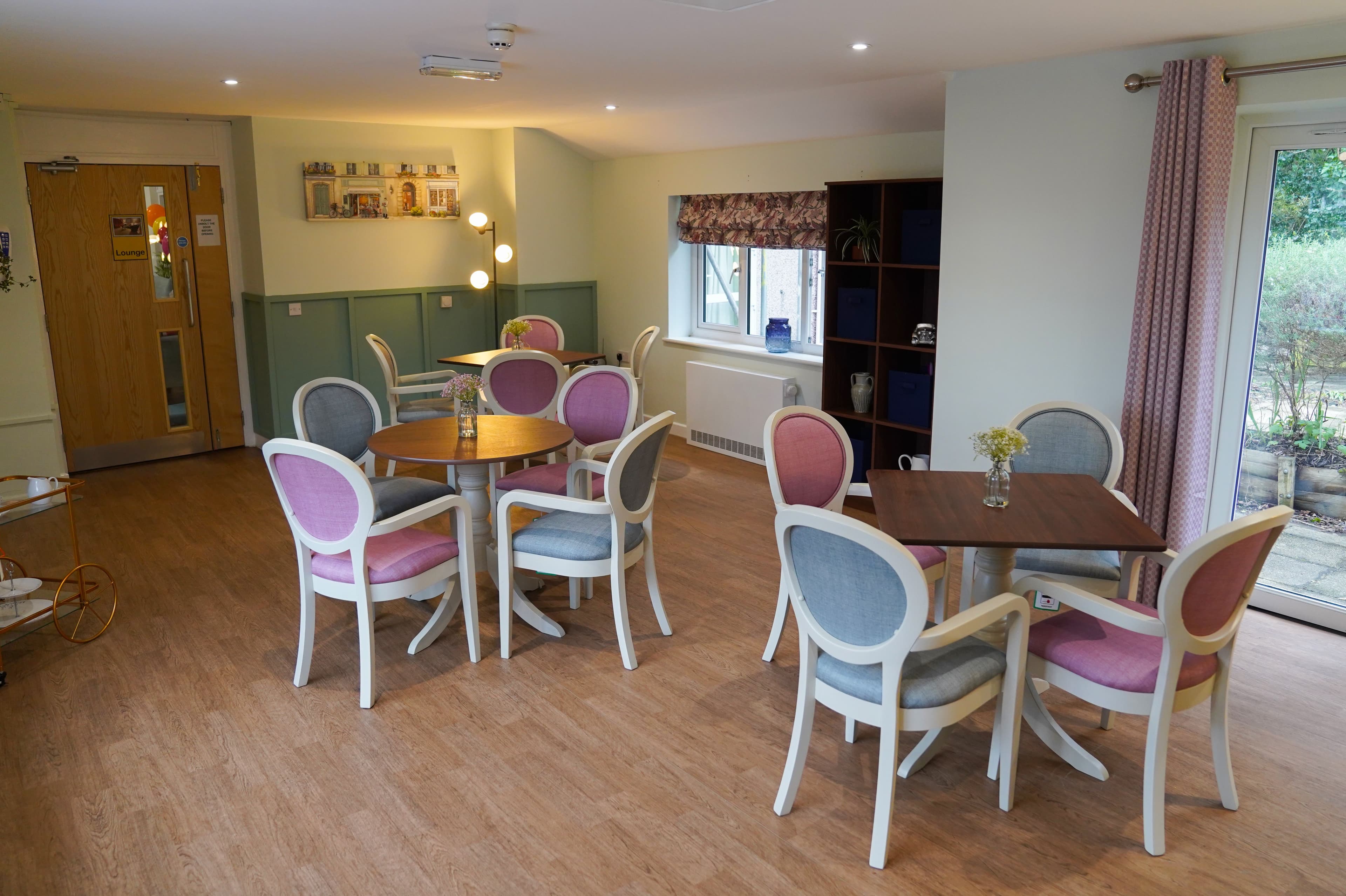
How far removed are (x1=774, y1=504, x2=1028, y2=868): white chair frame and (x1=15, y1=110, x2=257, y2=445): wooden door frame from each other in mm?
5287

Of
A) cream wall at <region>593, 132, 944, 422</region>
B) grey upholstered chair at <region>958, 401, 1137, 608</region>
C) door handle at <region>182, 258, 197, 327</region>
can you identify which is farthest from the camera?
door handle at <region>182, 258, 197, 327</region>

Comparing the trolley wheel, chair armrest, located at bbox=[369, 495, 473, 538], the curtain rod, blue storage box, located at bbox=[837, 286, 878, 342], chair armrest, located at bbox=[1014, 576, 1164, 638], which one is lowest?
the trolley wheel

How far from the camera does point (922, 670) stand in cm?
265

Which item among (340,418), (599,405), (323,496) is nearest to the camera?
(323,496)

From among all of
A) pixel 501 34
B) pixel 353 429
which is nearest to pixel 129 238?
pixel 353 429

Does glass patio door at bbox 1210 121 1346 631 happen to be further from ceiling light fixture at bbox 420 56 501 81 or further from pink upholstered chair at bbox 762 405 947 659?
ceiling light fixture at bbox 420 56 501 81

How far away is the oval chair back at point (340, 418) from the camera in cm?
457

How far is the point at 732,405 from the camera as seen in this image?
700 centimetres

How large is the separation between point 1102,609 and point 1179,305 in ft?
6.04

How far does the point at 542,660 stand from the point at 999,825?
178 cm

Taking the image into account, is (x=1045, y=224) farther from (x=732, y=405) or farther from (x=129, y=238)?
(x=129, y=238)

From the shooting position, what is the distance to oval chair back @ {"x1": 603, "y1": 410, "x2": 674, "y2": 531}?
3.58 meters

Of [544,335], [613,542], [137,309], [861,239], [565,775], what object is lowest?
[565,775]

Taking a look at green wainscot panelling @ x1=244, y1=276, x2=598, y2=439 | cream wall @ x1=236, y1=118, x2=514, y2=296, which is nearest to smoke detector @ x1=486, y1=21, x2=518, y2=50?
cream wall @ x1=236, y1=118, x2=514, y2=296
